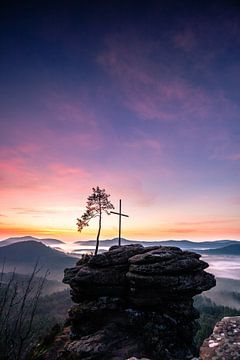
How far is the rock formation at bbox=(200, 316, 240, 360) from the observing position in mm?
3846

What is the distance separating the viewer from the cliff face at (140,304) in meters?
22.7

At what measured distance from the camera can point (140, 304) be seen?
2459 centimetres

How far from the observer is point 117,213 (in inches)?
1405

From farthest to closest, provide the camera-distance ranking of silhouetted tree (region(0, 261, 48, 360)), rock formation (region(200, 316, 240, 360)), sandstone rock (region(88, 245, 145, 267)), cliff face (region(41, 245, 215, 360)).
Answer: sandstone rock (region(88, 245, 145, 267)) → cliff face (region(41, 245, 215, 360)) → silhouetted tree (region(0, 261, 48, 360)) → rock formation (region(200, 316, 240, 360))

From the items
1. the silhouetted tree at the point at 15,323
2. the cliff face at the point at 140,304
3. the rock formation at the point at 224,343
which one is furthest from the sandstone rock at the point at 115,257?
the rock formation at the point at 224,343

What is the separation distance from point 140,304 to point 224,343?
884 inches

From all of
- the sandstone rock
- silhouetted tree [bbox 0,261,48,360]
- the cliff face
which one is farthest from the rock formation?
the sandstone rock

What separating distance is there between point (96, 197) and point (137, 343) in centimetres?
1841

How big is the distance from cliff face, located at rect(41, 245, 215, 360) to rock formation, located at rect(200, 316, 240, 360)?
2043cm

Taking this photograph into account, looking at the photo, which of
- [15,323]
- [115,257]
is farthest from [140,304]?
[15,323]

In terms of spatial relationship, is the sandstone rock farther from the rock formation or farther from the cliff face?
the rock formation

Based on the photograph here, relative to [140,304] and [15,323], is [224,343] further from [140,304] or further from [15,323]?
[140,304]

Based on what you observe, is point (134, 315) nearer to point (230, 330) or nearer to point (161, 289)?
point (161, 289)

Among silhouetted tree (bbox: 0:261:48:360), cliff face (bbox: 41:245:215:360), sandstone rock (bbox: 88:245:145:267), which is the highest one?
sandstone rock (bbox: 88:245:145:267)
